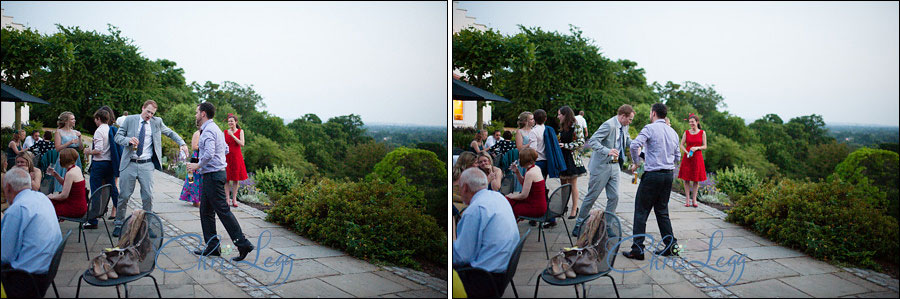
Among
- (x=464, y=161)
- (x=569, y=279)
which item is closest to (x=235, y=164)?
(x=464, y=161)

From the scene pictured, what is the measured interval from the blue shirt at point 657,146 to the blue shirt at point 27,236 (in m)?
4.19

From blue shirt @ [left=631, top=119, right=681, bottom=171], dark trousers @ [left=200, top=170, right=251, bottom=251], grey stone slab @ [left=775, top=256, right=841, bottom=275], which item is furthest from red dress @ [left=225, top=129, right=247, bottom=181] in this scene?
grey stone slab @ [left=775, top=256, right=841, bottom=275]

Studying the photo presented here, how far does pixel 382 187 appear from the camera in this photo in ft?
17.5

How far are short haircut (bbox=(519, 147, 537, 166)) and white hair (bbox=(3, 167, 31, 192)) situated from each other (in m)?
3.44

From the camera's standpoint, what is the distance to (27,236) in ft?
12.0

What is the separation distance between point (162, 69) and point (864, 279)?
616cm

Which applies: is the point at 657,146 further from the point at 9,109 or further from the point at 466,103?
the point at 9,109

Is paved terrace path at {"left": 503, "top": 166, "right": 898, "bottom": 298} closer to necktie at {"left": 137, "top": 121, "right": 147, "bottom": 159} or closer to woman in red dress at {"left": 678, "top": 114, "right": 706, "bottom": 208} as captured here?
woman in red dress at {"left": 678, "top": 114, "right": 706, "bottom": 208}

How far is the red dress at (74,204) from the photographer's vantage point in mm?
4426

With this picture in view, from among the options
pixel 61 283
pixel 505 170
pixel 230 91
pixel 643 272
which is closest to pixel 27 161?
pixel 61 283

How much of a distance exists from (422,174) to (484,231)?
193 cm

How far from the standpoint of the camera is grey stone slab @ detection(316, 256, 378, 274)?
4.61 m

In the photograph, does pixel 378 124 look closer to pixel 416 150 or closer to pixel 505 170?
pixel 416 150

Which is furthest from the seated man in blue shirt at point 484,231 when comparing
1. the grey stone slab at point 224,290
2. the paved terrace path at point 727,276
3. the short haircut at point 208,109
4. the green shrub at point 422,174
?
the short haircut at point 208,109
